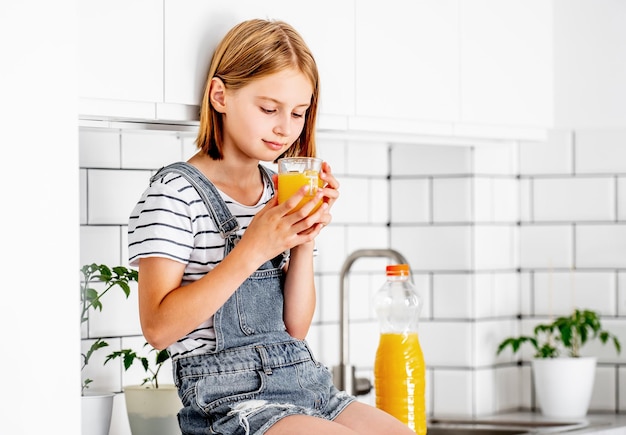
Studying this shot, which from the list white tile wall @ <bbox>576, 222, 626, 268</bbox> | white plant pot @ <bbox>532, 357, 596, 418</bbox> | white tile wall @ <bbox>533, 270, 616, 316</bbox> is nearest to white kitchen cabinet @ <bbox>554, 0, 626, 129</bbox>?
white tile wall @ <bbox>576, 222, 626, 268</bbox>

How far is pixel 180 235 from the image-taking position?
5.52 ft

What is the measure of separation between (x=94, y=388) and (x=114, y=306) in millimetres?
176

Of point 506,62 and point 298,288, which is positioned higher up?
point 506,62

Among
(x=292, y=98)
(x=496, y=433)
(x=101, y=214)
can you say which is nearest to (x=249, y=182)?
(x=292, y=98)

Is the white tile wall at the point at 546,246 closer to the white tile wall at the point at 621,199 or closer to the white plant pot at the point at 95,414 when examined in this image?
the white tile wall at the point at 621,199

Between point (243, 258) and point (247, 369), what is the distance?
19cm

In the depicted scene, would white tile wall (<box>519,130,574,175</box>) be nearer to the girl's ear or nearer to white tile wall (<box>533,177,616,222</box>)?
white tile wall (<box>533,177,616,222</box>)

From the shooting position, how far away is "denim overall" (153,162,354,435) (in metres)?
1.65

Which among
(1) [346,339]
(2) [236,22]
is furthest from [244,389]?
(1) [346,339]

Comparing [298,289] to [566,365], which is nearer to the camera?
[298,289]

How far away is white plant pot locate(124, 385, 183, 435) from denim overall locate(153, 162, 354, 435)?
28 centimetres

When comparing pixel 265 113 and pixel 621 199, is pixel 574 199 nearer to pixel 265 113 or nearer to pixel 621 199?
pixel 621 199

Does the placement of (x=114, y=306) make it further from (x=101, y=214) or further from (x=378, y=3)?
(x=378, y=3)

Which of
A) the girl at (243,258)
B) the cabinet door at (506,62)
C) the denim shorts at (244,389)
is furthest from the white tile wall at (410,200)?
the denim shorts at (244,389)
